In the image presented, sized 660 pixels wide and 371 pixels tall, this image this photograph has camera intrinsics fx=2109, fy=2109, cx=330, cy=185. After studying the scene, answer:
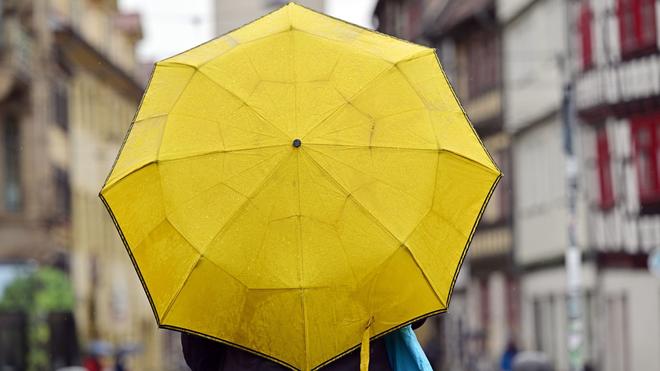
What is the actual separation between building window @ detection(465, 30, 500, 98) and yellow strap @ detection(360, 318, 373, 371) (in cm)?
4898

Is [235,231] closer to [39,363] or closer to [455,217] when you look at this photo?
[455,217]

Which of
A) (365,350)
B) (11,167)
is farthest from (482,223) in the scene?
(365,350)

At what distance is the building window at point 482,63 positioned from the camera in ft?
183

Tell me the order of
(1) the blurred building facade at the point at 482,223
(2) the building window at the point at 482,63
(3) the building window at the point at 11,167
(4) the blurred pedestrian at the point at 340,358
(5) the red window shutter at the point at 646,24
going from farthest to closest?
(2) the building window at the point at 482,63 → (1) the blurred building facade at the point at 482,223 → (3) the building window at the point at 11,167 → (5) the red window shutter at the point at 646,24 → (4) the blurred pedestrian at the point at 340,358

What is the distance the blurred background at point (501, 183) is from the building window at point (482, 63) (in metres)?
0.09

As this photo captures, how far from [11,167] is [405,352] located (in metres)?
45.7

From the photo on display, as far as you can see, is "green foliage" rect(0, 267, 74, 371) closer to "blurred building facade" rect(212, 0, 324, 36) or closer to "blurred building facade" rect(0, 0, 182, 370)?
"blurred building facade" rect(0, 0, 182, 370)

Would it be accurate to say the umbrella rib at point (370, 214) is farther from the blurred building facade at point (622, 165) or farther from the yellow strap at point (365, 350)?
the blurred building facade at point (622, 165)

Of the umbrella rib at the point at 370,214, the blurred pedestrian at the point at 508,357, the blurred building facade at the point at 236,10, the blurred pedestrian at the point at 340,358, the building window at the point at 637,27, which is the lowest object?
the blurred pedestrian at the point at 508,357

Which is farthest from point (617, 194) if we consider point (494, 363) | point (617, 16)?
point (494, 363)

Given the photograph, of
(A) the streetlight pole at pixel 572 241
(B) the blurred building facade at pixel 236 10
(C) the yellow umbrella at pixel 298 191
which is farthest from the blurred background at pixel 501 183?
(C) the yellow umbrella at pixel 298 191

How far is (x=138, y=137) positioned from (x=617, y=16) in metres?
35.3

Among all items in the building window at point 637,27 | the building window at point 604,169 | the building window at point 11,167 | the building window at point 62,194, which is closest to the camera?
the building window at point 637,27

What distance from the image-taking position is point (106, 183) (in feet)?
21.1
